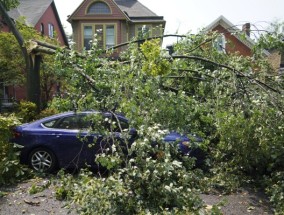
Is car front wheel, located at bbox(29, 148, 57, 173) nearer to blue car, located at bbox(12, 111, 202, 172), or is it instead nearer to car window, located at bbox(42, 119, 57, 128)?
blue car, located at bbox(12, 111, 202, 172)

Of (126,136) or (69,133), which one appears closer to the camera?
(126,136)

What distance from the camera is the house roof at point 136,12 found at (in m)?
25.8

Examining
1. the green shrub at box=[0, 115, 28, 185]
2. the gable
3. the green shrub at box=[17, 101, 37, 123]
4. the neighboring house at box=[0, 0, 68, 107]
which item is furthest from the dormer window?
the green shrub at box=[0, 115, 28, 185]

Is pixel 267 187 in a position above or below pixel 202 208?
below

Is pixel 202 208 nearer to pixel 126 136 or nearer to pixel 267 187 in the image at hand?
pixel 126 136

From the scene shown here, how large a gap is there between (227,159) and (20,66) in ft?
40.1

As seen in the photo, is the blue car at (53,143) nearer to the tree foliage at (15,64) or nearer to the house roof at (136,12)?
the tree foliage at (15,64)

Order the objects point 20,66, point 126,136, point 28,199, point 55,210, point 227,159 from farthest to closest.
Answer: point 20,66, point 227,159, point 28,199, point 55,210, point 126,136

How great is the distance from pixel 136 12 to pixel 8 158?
21.9 meters

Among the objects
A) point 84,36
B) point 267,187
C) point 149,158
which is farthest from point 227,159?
point 84,36

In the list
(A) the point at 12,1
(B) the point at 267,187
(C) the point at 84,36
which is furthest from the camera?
(C) the point at 84,36

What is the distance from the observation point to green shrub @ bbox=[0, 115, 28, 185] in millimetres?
6613

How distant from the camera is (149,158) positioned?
3.06 m

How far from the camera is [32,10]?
28.0 m
